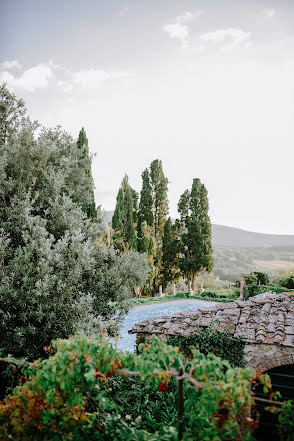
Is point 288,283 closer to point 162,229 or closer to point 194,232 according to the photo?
point 194,232

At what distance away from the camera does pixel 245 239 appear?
62.4 m

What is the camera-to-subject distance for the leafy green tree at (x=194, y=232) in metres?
25.2

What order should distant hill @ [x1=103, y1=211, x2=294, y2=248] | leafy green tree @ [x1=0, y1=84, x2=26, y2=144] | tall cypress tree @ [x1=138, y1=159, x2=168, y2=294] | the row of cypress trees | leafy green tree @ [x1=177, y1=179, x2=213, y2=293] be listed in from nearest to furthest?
1. leafy green tree @ [x1=0, y1=84, x2=26, y2=144]
2. the row of cypress trees
3. leafy green tree @ [x1=177, y1=179, x2=213, y2=293]
4. tall cypress tree @ [x1=138, y1=159, x2=168, y2=294]
5. distant hill @ [x1=103, y1=211, x2=294, y2=248]

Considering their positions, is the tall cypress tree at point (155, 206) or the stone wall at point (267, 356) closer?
the stone wall at point (267, 356)

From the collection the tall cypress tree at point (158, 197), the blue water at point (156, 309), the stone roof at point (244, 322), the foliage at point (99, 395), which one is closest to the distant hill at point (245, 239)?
the tall cypress tree at point (158, 197)

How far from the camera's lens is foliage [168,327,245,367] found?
631 cm

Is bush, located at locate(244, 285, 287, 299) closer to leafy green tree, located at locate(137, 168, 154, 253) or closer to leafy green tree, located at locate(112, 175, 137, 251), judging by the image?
leafy green tree, located at locate(112, 175, 137, 251)

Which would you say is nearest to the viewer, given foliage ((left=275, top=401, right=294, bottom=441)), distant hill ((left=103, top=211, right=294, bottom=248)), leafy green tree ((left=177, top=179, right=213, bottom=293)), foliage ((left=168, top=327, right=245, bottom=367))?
foliage ((left=275, top=401, right=294, bottom=441))

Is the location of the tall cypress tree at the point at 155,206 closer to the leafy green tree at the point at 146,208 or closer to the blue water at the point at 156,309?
the leafy green tree at the point at 146,208

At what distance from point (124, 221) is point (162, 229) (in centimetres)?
426

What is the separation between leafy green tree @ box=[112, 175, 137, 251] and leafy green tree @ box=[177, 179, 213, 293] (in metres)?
4.61

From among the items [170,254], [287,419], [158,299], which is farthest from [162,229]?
[287,419]

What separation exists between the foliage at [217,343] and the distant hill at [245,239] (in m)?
51.5

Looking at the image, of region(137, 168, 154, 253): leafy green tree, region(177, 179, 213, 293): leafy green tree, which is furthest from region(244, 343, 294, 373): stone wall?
region(137, 168, 154, 253): leafy green tree
